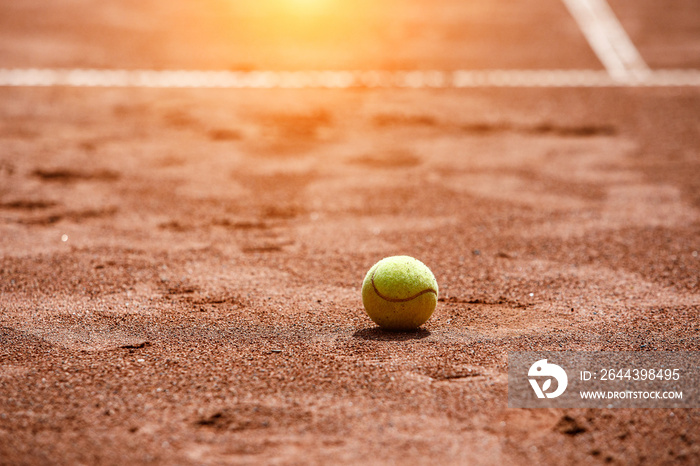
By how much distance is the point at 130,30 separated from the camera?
12.2m

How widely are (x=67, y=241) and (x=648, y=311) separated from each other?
407 cm

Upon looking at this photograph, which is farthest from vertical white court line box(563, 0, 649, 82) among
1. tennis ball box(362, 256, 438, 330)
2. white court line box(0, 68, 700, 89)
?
tennis ball box(362, 256, 438, 330)

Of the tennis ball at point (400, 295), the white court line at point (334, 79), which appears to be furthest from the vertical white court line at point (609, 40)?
the tennis ball at point (400, 295)

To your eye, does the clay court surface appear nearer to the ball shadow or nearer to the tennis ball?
the ball shadow

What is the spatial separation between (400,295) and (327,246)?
1.65 m

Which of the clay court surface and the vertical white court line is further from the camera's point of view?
the vertical white court line

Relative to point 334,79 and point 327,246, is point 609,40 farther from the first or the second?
point 327,246

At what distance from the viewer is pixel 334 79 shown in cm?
1056

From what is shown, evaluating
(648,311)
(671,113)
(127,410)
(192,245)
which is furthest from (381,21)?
(127,410)

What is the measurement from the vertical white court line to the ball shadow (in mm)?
7568

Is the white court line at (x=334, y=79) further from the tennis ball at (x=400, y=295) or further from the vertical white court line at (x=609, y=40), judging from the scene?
the tennis ball at (x=400, y=295)

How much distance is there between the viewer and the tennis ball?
4133mm

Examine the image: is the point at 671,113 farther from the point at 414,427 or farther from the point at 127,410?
the point at 127,410

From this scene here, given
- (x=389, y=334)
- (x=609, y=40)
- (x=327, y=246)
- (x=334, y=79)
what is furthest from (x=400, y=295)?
(x=609, y=40)
